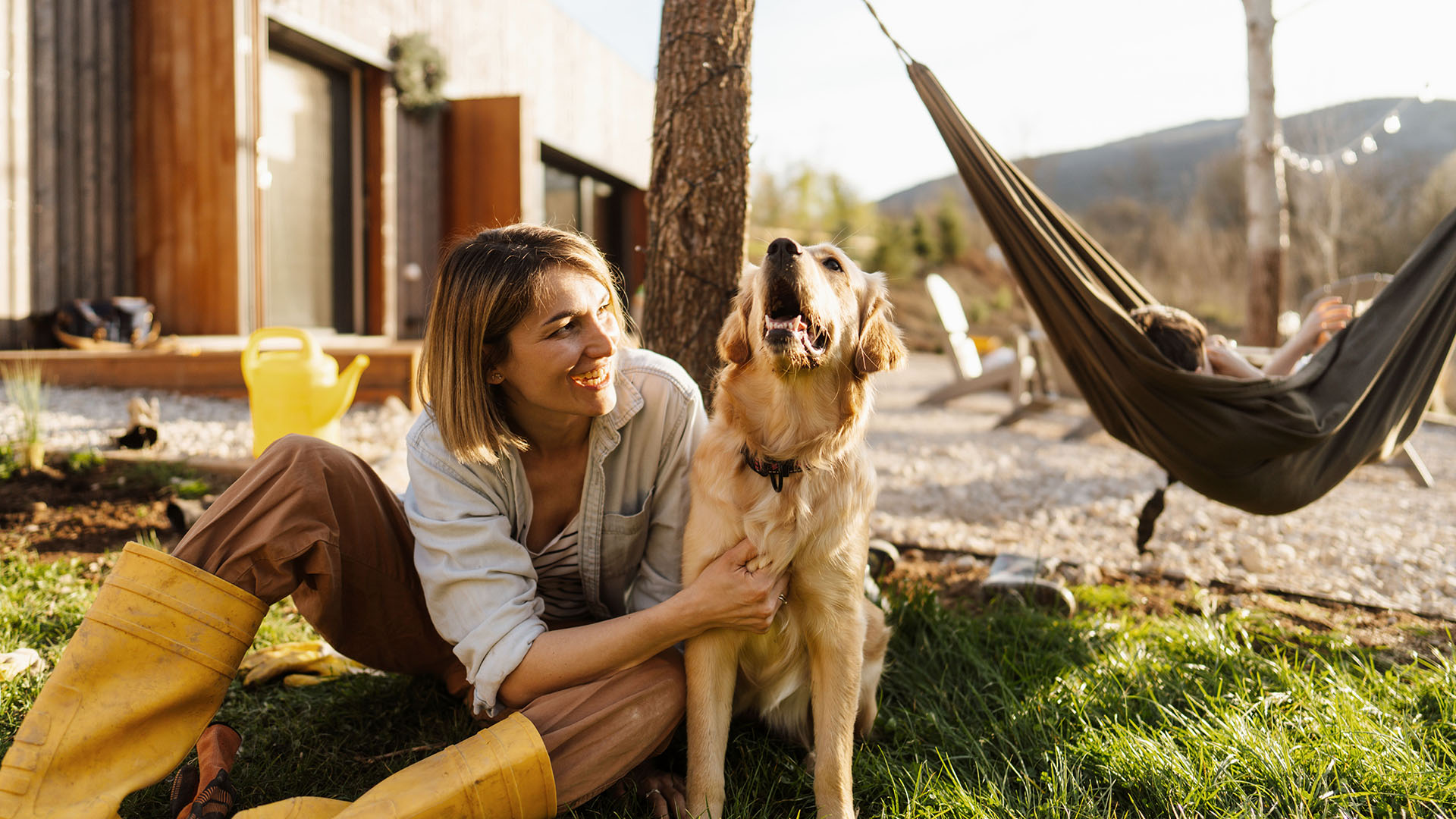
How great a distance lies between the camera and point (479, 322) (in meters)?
1.89

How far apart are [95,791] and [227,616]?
0.35 m

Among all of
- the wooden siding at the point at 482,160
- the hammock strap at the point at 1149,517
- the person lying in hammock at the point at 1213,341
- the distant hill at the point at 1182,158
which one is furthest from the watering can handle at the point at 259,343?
the distant hill at the point at 1182,158

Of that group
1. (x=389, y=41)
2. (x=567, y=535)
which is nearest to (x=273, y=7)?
(x=389, y=41)

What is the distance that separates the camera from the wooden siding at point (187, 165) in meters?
6.70

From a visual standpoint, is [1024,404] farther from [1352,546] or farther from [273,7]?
[273,7]

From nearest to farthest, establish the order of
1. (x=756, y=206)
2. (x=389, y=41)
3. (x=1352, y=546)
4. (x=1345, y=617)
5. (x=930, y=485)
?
(x=1345, y=617) < (x=1352, y=546) < (x=930, y=485) < (x=389, y=41) < (x=756, y=206)

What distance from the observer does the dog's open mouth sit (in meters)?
1.91

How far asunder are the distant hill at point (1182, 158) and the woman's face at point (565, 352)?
1711cm

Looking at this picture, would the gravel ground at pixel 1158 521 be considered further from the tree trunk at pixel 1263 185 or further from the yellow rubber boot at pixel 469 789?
the yellow rubber boot at pixel 469 789

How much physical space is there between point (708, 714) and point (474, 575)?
1.87ft

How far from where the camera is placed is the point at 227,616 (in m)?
1.69

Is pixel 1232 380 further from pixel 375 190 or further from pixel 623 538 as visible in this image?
pixel 375 190

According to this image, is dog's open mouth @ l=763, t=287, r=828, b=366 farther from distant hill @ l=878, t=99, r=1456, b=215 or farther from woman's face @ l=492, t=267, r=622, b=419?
distant hill @ l=878, t=99, r=1456, b=215

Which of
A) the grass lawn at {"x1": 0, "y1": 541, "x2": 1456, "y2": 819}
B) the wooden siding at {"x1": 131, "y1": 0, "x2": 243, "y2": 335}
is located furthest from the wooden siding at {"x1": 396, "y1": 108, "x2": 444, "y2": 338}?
the grass lawn at {"x1": 0, "y1": 541, "x2": 1456, "y2": 819}
